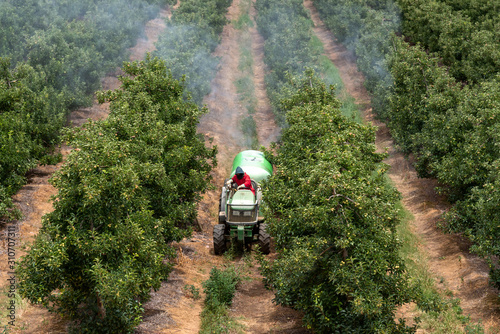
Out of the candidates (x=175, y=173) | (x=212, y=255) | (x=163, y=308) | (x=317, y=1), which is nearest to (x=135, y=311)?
(x=163, y=308)

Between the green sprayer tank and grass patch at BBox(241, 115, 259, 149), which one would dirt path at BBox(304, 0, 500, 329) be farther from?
grass patch at BBox(241, 115, 259, 149)

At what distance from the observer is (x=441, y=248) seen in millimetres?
22531

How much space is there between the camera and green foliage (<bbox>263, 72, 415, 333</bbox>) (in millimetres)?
12953

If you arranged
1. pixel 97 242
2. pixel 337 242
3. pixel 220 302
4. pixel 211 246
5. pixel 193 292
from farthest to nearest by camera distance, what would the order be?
pixel 211 246 → pixel 193 292 → pixel 220 302 → pixel 337 242 → pixel 97 242

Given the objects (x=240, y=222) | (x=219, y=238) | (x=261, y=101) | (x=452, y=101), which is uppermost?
(x=452, y=101)

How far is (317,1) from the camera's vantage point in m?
60.2

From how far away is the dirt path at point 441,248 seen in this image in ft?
59.1

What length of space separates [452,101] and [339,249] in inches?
577

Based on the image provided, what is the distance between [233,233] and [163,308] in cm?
486

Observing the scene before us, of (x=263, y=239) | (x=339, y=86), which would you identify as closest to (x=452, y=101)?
(x=263, y=239)

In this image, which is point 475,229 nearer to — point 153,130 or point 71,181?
point 153,130

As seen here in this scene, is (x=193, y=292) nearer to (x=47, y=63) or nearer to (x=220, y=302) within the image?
(x=220, y=302)

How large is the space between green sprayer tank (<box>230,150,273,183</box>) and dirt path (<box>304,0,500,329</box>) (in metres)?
6.10

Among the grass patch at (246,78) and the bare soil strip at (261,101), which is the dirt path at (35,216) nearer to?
the grass patch at (246,78)
